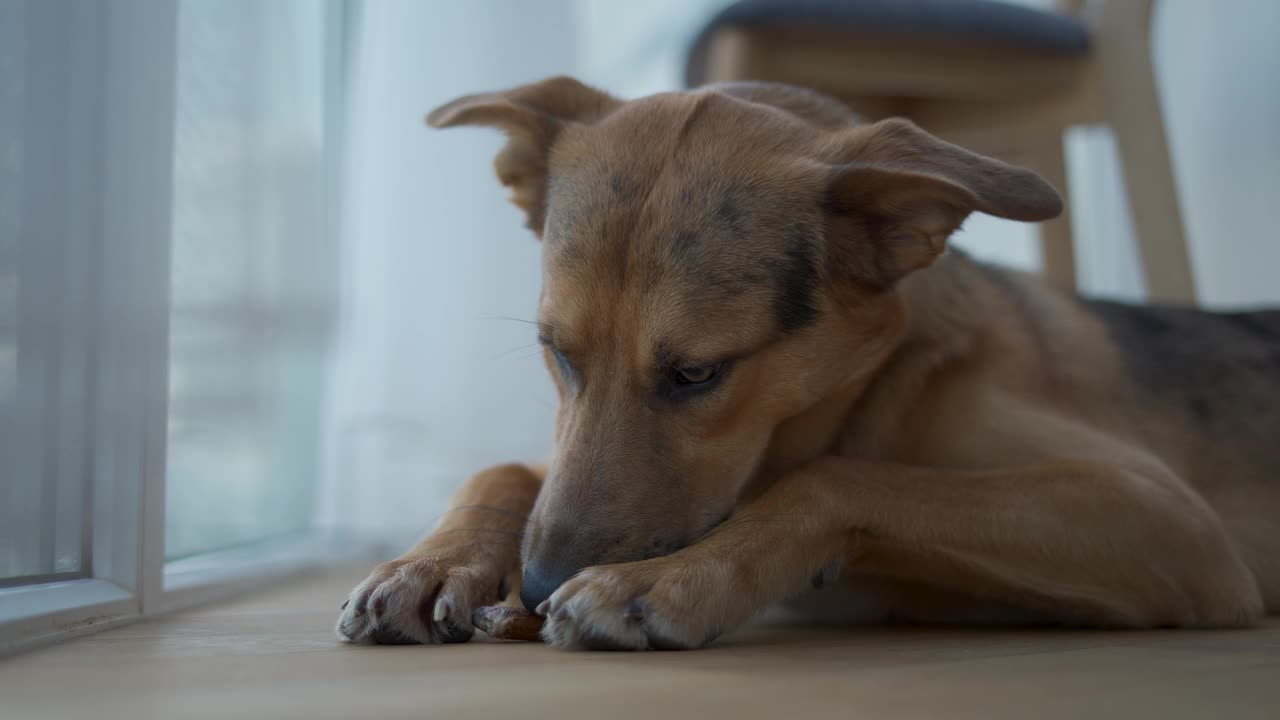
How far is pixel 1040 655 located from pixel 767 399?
0.68 meters

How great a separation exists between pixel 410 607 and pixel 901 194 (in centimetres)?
123

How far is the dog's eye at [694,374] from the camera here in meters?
1.94

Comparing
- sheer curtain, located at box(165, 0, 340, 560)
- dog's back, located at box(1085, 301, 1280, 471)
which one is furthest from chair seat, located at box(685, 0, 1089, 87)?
sheer curtain, located at box(165, 0, 340, 560)

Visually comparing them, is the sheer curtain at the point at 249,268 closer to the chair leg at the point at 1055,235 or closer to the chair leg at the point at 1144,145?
the chair leg at the point at 1055,235

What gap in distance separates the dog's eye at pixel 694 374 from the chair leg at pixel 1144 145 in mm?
2991

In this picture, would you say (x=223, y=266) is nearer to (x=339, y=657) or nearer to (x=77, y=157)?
(x=77, y=157)

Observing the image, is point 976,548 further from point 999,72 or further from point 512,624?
point 999,72

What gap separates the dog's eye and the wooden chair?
7.19ft

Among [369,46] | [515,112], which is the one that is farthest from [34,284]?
[369,46]

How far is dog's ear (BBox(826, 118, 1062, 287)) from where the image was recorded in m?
1.94

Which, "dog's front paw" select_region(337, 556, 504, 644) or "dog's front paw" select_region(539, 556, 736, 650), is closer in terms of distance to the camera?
"dog's front paw" select_region(539, 556, 736, 650)

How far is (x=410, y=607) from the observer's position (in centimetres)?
183

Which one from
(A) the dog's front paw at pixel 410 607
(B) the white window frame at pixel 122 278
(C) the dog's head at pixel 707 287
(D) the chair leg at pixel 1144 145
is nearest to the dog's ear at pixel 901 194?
(C) the dog's head at pixel 707 287

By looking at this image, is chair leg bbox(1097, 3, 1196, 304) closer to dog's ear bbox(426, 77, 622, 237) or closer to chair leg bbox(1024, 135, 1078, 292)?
chair leg bbox(1024, 135, 1078, 292)
